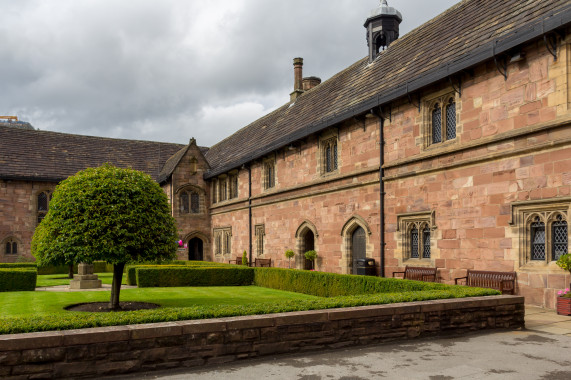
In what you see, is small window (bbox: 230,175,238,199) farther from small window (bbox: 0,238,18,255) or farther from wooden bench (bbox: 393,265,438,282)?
wooden bench (bbox: 393,265,438,282)

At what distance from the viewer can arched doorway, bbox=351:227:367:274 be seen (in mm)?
18423

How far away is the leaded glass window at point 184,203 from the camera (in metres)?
33.8

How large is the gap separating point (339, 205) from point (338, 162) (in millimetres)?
1773

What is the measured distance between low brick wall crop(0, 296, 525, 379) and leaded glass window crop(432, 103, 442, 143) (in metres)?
7.27

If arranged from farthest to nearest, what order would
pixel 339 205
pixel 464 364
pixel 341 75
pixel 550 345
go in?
pixel 341 75, pixel 339 205, pixel 550 345, pixel 464 364

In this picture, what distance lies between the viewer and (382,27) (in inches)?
917

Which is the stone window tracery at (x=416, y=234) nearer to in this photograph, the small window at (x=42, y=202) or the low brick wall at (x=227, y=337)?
the low brick wall at (x=227, y=337)

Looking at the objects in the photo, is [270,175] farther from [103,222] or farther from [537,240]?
[537,240]

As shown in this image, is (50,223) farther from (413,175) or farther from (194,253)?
(194,253)

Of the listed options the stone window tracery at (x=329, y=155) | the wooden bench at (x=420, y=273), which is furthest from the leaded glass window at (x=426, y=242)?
the stone window tracery at (x=329, y=155)

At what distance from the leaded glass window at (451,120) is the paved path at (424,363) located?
304 inches

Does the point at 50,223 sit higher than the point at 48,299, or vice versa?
the point at 50,223

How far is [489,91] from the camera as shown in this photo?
13.4 metres

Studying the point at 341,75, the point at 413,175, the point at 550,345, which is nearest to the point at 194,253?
the point at 341,75
